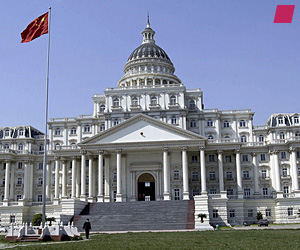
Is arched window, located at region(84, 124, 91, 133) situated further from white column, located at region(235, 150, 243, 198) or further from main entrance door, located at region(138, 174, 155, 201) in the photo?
white column, located at region(235, 150, 243, 198)

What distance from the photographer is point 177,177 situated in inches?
2665

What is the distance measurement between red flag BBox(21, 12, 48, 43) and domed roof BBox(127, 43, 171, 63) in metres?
50.7

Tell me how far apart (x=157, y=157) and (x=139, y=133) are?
254 inches

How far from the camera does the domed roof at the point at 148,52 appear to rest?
87.8 m

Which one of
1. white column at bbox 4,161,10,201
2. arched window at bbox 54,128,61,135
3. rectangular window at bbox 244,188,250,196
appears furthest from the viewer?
arched window at bbox 54,128,61,135

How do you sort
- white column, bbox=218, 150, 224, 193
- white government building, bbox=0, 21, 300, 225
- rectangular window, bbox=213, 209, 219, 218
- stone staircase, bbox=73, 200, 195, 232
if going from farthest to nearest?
white column, bbox=218, 150, 224, 193 → white government building, bbox=0, 21, 300, 225 → rectangular window, bbox=213, 209, 219, 218 → stone staircase, bbox=73, 200, 195, 232

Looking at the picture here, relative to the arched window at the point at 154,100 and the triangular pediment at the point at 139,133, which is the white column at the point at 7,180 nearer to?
the triangular pediment at the point at 139,133

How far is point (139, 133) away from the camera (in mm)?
63812

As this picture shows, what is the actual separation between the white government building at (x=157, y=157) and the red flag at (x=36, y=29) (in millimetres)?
28021

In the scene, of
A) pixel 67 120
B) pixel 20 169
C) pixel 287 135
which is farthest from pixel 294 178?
pixel 20 169

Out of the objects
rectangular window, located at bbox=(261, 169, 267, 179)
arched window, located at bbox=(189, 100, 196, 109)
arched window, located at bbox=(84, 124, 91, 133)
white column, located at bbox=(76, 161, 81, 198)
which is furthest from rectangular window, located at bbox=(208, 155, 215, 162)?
white column, located at bbox=(76, 161, 81, 198)

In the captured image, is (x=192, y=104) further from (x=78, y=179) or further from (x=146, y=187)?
(x=78, y=179)

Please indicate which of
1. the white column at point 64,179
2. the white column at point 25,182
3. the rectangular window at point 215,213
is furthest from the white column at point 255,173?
the white column at point 25,182

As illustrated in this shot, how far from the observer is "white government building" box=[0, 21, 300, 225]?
208 ft
